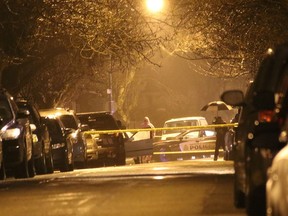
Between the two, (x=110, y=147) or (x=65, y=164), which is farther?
(x=110, y=147)

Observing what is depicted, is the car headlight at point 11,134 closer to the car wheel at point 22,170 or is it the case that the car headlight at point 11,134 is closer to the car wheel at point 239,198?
the car wheel at point 22,170

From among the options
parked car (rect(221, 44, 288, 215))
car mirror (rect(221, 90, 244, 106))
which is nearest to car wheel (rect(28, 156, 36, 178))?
car mirror (rect(221, 90, 244, 106))

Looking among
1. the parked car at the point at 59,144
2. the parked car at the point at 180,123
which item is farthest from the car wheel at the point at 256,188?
the parked car at the point at 180,123

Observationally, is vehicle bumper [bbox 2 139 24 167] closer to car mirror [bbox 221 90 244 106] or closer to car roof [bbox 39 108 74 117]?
car roof [bbox 39 108 74 117]

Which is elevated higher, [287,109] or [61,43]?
[61,43]

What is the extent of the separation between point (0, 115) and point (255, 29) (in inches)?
222

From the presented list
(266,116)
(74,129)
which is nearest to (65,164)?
(74,129)

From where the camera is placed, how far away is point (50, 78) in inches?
1544

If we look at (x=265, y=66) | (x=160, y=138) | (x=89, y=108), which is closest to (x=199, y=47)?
(x=160, y=138)

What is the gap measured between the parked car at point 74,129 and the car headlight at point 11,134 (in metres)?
6.58

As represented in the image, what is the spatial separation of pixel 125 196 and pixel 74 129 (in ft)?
45.9

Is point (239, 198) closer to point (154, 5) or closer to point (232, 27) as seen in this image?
point (232, 27)

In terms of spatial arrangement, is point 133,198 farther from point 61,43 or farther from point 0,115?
point 61,43

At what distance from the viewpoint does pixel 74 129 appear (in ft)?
92.0
